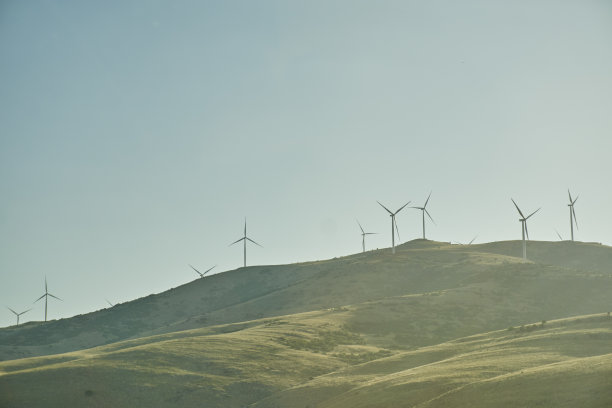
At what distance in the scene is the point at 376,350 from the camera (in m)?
93.0

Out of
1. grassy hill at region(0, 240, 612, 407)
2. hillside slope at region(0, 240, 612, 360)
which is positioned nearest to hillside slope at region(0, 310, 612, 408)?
grassy hill at region(0, 240, 612, 407)

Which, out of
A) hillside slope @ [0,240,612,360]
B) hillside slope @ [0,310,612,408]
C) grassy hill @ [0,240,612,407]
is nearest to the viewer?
hillside slope @ [0,310,612,408]

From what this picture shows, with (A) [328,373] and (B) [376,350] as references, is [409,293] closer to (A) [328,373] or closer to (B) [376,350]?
(B) [376,350]

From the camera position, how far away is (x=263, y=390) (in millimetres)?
71812

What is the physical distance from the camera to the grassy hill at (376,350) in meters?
52.8

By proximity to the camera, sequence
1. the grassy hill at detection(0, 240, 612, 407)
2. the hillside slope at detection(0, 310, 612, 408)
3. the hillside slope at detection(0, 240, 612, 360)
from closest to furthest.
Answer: the hillside slope at detection(0, 310, 612, 408)
the grassy hill at detection(0, 240, 612, 407)
the hillside slope at detection(0, 240, 612, 360)

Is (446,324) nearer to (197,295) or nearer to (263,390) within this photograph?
(263,390)

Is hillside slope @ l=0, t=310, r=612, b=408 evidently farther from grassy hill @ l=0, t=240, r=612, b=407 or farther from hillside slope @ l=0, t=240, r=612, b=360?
hillside slope @ l=0, t=240, r=612, b=360

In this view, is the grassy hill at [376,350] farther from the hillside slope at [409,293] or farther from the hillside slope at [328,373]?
the hillside slope at [409,293]

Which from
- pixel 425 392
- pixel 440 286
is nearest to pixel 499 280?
pixel 440 286

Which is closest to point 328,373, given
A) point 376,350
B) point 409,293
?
point 376,350

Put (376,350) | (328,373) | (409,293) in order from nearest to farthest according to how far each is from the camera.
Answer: (328,373)
(376,350)
(409,293)

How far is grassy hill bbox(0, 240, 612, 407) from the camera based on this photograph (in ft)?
173

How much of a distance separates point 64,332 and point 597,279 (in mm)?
Answer: 127669
